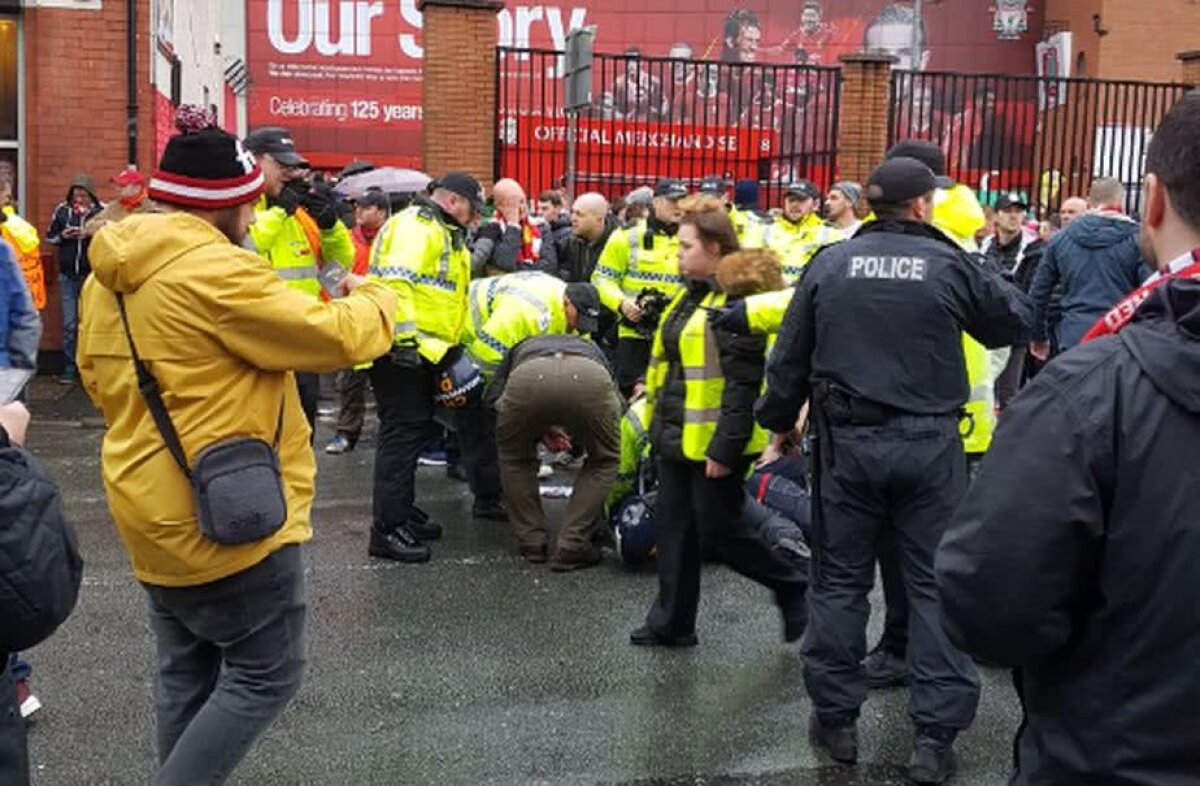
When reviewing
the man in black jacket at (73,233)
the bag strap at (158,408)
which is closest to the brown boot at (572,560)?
the bag strap at (158,408)

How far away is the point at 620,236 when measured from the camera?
907 cm

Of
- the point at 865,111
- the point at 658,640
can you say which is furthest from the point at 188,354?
the point at 865,111

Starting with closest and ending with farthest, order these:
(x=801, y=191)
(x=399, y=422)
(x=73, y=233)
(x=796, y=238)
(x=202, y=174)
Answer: (x=202, y=174) < (x=399, y=422) < (x=796, y=238) < (x=801, y=191) < (x=73, y=233)

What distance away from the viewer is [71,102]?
13.0 m

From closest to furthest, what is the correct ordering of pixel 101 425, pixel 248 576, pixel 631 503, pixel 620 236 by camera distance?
pixel 248 576
pixel 631 503
pixel 620 236
pixel 101 425

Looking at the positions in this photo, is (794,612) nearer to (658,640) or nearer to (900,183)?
(658,640)

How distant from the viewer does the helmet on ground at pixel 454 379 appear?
6.94 metres

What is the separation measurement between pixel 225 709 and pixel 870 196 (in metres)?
2.62

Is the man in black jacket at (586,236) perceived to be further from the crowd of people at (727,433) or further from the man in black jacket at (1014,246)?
the man in black jacket at (1014,246)

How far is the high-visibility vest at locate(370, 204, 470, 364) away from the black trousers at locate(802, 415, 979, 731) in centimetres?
276

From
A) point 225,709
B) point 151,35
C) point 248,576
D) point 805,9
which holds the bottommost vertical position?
point 225,709

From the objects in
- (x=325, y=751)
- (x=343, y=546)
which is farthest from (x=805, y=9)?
(x=325, y=751)

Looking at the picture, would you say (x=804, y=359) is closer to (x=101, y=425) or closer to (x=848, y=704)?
(x=848, y=704)

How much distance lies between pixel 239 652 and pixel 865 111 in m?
15.7
